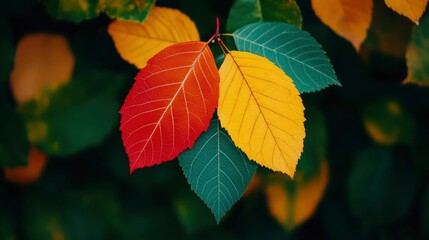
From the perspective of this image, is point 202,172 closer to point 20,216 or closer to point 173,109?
point 173,109

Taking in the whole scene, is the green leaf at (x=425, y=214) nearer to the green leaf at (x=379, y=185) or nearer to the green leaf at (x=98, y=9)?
the green leaf at (x=379, y=185)

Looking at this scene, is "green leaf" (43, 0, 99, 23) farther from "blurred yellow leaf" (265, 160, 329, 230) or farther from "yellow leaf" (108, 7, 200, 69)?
"blurred yellow leaf" (265, 160, 329, 230)

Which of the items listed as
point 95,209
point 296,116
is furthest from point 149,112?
point 95,209

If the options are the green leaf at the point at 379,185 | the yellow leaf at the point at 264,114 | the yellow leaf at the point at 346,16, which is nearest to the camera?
the yellow leaf at the point at 264,114

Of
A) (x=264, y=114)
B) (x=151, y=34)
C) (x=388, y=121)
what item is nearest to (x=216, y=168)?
(x=264, y=114)

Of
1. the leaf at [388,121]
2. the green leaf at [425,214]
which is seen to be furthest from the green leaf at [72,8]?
the green leaf at [425,214]
